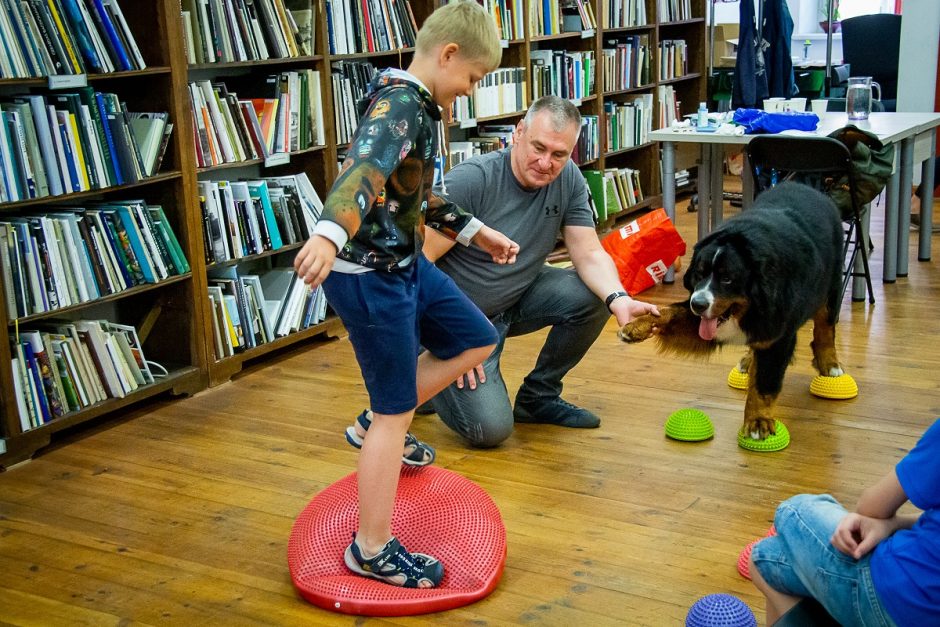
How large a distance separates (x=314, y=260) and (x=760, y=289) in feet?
5.01

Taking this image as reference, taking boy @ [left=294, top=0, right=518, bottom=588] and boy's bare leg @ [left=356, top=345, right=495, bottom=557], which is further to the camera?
boy's bare leg @ [left=356, top=345, right=495, bottom=557]

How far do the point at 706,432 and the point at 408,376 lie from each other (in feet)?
4.31

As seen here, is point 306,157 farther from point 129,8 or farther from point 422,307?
point 422,307

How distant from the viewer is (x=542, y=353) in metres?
3.32

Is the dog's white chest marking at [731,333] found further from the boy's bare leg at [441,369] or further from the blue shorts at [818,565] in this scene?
the blue shorts at [818,565]

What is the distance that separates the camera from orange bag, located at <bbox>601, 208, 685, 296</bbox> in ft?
16.1

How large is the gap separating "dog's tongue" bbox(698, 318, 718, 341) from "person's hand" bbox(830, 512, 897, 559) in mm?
1408

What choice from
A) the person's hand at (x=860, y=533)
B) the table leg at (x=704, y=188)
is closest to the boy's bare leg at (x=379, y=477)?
the person's hand at (x=860, y=533)

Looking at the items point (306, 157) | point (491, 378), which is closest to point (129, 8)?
point (306, 157)

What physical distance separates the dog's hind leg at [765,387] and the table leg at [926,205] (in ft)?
8.04

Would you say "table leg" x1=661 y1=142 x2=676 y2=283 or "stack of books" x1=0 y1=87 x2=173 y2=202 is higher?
"stack of books" x1=0 y1=87 x2=173 y2=202

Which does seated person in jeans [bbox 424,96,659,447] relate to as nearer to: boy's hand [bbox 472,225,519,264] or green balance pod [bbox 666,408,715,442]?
green balance pod [bbox 666,408,715,442]

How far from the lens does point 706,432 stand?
3.15 meters

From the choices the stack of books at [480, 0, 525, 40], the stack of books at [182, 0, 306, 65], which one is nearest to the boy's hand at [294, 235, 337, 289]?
the stack of books at [182, 0, 306, 65]
